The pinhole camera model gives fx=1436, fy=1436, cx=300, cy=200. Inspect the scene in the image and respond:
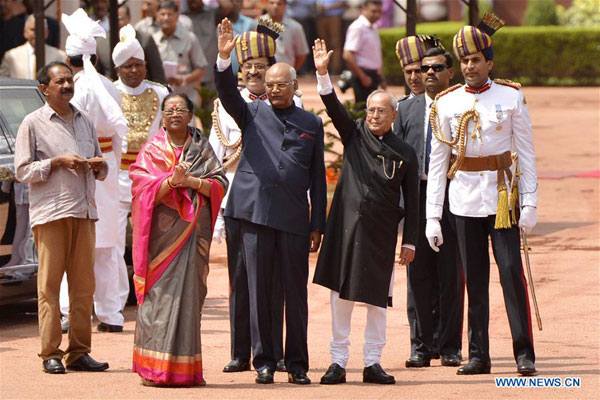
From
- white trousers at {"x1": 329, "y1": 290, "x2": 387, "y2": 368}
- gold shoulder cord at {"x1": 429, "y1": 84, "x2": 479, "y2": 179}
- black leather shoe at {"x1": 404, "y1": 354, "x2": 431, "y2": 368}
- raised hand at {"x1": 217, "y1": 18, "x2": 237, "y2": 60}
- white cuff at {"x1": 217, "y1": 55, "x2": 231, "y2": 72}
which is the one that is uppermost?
raised hand at {"x1": 217, "y1": 18, "x2": 237, "y2": 60}

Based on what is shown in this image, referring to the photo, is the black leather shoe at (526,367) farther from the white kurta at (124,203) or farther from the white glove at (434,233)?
the white kurta at (124,203)

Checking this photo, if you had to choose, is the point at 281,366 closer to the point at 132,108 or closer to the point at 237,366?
the point at 237,366

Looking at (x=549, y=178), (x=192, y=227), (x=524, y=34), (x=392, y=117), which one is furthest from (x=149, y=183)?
(x=524, y=34)

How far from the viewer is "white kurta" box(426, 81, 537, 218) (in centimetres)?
868

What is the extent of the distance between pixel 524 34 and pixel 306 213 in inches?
1050

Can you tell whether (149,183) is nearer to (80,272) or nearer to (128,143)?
(80,272)

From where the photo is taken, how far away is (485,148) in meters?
8.73

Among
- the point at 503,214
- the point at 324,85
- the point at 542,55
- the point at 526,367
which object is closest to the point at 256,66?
the point at 324,85

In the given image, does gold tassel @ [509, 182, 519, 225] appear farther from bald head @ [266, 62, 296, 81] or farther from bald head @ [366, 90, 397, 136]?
bald head @ [266, 62, 296, 81]

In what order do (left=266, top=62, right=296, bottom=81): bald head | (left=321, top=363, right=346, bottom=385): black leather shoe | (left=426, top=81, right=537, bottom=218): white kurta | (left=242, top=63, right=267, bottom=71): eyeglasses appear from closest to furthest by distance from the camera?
(left=321, top=363, right=346, bottom=385): black leather shoe → (left=266, top=62, right=296, bottom=81): bald head → (left=426, top=81, right=537, bottom=218): white kurta → (left=242, top=63, right=267, bottom=71): eyeglasses

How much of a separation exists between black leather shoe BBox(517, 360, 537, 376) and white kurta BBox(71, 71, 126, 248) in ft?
10.2

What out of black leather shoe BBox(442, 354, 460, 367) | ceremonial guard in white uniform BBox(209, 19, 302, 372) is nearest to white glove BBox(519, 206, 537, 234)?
black leather shoe BBox(442, 354, 460, 367)

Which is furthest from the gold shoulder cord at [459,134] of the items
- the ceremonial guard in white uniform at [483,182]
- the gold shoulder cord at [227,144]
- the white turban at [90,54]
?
the white turban at [90,54]

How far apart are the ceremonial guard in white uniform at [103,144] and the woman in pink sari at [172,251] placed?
5.21 feet
